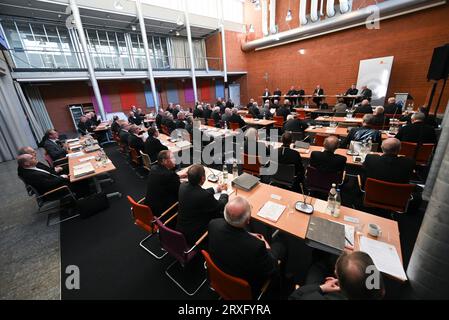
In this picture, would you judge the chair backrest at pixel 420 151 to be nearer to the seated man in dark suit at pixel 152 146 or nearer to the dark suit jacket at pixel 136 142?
the seated man in dark suit at pixel 152 146

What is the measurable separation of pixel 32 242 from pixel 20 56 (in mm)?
10767

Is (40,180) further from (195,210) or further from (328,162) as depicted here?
(328,162)

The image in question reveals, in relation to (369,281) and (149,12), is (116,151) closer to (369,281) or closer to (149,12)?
(149,12)

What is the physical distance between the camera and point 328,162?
295 centimetres

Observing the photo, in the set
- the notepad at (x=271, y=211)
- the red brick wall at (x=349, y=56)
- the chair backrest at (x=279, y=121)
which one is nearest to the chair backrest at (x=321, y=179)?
the notepad at (x=271, y=211)

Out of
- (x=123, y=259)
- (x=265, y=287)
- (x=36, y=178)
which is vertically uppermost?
(x=36, y=178)

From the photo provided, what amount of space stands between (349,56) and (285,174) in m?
10.9

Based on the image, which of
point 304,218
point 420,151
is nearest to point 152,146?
point 304,218

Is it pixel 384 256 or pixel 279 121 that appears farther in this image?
pixel 279 121

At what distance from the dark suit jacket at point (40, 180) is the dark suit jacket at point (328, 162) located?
14.4 feet

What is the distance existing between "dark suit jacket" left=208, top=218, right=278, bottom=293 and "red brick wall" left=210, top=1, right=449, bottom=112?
11457mm

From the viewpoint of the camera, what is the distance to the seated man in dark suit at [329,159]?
2.88m

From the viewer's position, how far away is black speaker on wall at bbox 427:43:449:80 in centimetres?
273

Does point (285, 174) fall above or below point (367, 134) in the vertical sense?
below
